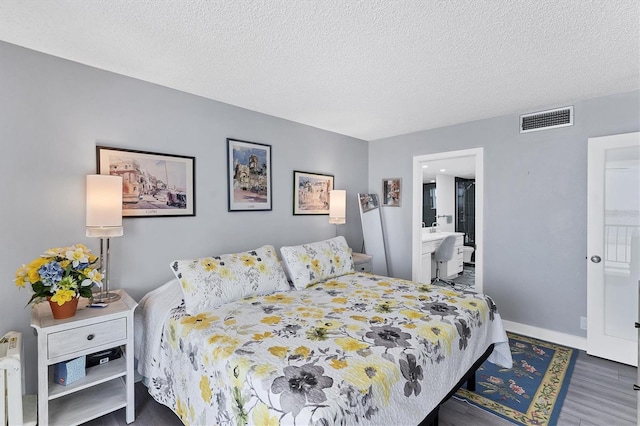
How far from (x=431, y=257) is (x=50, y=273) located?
517cm

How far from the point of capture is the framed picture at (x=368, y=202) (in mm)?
4492

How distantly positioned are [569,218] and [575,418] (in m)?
1.91

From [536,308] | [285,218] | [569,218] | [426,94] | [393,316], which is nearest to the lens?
[393,316]

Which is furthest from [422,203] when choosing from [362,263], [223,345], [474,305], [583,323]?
[223,345]

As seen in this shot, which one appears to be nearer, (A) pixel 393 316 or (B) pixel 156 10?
(B) pixel 156 10

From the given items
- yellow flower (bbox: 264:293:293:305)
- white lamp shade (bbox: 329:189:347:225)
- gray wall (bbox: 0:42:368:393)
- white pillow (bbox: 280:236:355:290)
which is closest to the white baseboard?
white pillow (bbox: 280:236:355:290)

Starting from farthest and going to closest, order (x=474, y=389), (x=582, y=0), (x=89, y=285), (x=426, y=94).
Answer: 1. (x=426, y=94)
2. (x=474, y=389)
3. (x=89, y=285)
4. (x=582, y=0)

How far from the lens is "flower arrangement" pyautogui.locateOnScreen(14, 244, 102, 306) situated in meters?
1.73

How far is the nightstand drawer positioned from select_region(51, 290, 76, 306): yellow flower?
0.58 feet

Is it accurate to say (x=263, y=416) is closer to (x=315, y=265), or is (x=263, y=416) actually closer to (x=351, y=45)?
(x=315, y=265)

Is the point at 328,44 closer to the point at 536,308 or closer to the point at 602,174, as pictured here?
the point at 602,174

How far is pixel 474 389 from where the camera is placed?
2342 mm

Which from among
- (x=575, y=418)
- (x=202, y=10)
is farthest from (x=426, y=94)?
(x=575, y=418)

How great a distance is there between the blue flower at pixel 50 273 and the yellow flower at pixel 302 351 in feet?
4.80
